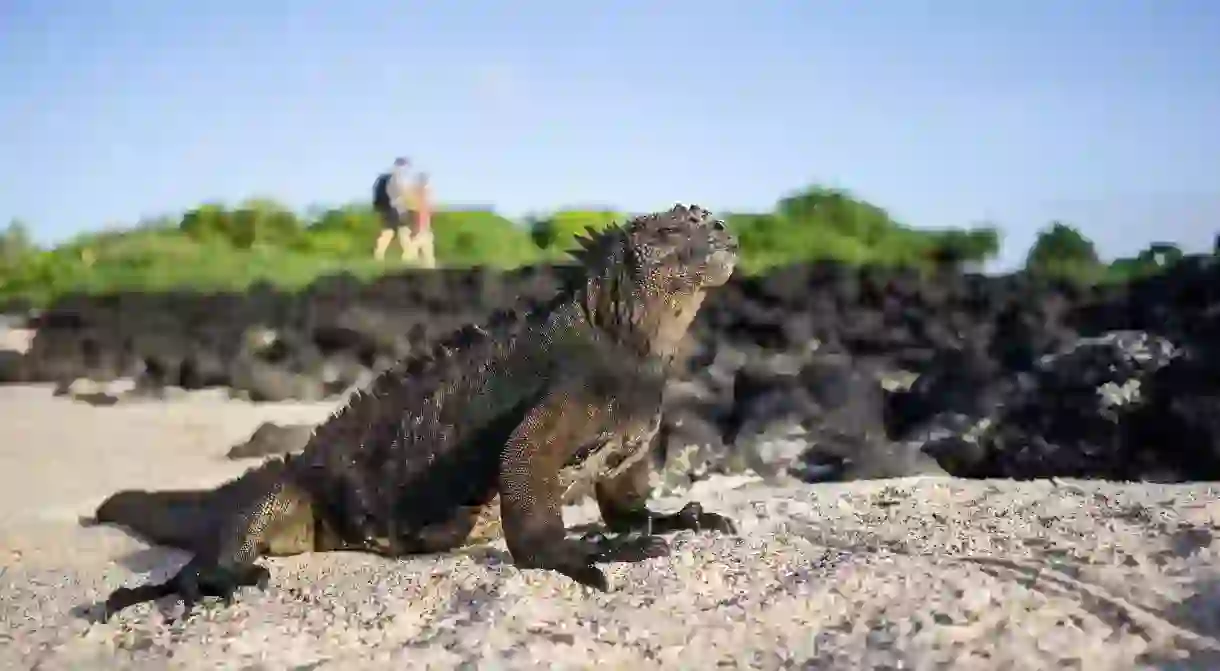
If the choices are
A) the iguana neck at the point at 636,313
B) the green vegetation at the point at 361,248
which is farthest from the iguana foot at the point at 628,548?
the green vegetation at the point at 361,248

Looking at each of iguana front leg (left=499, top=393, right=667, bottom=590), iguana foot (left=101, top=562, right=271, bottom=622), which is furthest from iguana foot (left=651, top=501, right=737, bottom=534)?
iguana foot (left=101, top=562, right=271, bottom=622)

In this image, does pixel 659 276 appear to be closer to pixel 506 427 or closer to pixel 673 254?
pixel 673 254

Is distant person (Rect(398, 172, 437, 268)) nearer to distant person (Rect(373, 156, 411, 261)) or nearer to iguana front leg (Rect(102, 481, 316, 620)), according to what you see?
distant person (Rect(373, 156, 411, 261))

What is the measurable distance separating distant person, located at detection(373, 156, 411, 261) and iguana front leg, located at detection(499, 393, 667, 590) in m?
12.9

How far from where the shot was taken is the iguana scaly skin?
3758 mm

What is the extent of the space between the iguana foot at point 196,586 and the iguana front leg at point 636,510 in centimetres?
128

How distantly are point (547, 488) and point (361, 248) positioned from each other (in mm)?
16530

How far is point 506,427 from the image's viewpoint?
3.95 metres

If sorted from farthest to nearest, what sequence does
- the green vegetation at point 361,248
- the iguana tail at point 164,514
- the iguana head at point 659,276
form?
the green vegetation at point 361,248, the iguana tail at point 164,514, the iguana head at point 659,276

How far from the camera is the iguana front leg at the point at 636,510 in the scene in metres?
4.27

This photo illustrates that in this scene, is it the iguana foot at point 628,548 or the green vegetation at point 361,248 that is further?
the green vegetation at point 361,248

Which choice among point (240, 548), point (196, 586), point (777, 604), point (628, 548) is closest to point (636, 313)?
point (628, 548)

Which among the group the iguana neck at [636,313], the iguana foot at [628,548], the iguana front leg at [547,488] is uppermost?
the iguana neck at [636,313]

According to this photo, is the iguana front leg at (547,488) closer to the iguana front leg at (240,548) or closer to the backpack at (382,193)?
the iguana front leg at (240,548)
